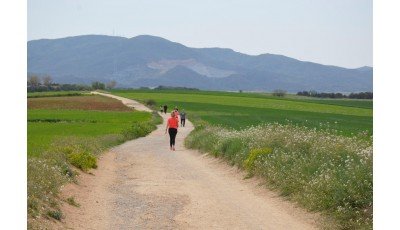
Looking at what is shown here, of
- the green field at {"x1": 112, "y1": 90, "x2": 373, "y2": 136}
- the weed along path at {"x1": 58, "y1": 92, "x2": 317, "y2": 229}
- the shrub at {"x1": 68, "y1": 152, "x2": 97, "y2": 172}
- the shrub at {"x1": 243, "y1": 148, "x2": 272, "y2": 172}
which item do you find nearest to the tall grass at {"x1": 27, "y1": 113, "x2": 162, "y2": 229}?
the shrub at {"x1": 68, "y1": 152, "x2": 97, "y2": 172}

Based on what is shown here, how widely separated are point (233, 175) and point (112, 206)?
20.9 feet

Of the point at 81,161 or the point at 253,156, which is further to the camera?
the point at 81,161

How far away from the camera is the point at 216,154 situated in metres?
24.2

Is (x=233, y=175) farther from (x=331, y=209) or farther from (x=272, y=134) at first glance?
(x=331, y=209)

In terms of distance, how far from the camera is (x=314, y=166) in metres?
14.3

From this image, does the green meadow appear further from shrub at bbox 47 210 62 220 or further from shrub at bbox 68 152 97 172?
shrub at bbox 47 210 62 220

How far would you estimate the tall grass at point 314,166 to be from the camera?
10.8 metres

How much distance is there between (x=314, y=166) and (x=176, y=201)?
3335 millimetres

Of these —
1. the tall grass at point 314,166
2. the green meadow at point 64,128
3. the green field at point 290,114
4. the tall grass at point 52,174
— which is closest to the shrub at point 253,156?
the tall grass at point 314,166

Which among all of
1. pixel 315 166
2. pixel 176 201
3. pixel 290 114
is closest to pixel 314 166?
pixel 315 166

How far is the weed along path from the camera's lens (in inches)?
453

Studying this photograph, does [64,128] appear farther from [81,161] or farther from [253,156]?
[253,156]
